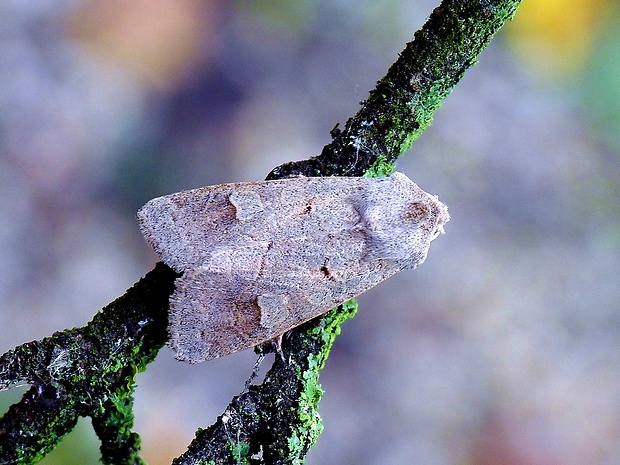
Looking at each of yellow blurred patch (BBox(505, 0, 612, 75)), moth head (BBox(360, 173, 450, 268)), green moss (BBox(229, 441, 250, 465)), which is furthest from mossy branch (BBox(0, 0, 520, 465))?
yellow blurred patch (BBox(505, 0, 612, 75))

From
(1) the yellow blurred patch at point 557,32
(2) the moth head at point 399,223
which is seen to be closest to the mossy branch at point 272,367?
(2) the moth head at point 399,223

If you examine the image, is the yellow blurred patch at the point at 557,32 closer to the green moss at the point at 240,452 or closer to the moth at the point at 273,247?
the moth at the point at 273,247

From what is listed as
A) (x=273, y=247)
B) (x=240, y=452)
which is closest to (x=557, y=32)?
(x=273, y=247)

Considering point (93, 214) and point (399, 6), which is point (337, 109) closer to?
point (399, 6)

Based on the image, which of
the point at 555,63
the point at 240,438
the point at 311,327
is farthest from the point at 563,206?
the point at 240,438

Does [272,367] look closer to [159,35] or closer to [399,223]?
[399,223]

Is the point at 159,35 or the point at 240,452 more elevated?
the point at 159,35

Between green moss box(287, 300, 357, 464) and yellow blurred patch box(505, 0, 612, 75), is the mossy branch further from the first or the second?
yellow blurred patch box(505, 0, 612, 75)
